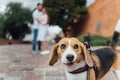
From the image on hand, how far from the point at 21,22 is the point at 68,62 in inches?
976

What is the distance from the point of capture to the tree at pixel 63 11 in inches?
1127

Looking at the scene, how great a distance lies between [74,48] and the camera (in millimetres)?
5430

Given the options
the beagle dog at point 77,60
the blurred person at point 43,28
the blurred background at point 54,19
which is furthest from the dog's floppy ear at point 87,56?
the blurred background at point 54,19

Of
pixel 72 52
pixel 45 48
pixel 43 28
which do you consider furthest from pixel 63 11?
pixel 72 52

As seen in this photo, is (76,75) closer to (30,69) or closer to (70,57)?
(70,57)

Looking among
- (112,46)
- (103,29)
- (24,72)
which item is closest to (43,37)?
(24,72)

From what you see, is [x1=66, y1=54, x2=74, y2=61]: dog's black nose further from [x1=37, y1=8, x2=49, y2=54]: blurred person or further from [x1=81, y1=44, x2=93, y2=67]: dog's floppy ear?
[x1=37, y1=8, x2=49, y2=54]: blurred person

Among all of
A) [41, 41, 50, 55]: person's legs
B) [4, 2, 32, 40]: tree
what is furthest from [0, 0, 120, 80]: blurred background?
[41, 41, 50, 55]: person's legs

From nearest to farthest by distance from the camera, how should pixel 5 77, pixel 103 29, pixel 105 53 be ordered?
1. pixel 105 53
2. pixel 5 77
3. pixel 103 29

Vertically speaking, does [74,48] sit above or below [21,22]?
below

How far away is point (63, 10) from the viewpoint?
29.2 meters

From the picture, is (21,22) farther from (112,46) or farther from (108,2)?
(112,46)

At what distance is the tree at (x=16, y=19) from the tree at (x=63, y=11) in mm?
1560

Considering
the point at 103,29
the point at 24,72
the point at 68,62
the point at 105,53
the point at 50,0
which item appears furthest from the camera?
the point at 50,0
